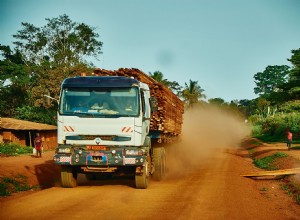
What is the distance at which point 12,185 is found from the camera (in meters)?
12.8

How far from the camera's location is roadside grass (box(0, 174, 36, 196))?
38.1 ft

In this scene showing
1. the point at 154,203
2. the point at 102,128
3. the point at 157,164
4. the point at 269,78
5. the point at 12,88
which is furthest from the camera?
the point at 269,78

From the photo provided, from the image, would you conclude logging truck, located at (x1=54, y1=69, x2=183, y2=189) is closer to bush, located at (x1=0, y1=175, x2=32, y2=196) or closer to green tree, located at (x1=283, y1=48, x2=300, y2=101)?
bush, located at (x1=0, y1=175, x2=32, y2=196)

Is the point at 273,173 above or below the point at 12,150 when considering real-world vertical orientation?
below

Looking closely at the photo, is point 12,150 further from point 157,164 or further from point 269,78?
point 269,78

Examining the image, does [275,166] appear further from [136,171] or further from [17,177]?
[17,177]

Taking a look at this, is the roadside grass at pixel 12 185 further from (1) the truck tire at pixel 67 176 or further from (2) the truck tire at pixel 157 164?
(2) the truck tire at pixel 157 164

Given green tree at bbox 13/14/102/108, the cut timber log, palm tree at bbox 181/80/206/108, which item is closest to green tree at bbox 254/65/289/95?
palm tree at bbox 181/80/206/108

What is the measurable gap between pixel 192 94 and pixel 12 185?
2318 inches

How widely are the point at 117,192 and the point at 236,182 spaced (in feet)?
16.1

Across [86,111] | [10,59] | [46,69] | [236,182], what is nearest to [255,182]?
[236,182]

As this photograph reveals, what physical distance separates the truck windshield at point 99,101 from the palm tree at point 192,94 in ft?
194

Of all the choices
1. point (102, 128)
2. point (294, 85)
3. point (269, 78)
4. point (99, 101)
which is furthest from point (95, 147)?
point (269, 78)

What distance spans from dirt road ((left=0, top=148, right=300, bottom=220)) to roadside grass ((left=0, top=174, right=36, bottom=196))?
1.78m
